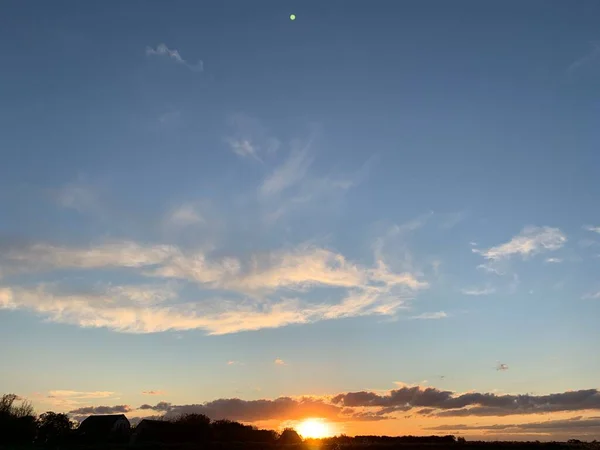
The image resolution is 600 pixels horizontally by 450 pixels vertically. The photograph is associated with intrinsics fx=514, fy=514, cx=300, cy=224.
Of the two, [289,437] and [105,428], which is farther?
[105,428]

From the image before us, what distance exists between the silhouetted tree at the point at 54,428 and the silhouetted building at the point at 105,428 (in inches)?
158

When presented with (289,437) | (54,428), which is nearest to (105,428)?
(54,428)

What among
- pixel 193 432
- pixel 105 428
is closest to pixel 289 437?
pixel 193 432

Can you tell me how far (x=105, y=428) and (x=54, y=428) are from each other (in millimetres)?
14467

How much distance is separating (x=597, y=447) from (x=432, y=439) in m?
63.6

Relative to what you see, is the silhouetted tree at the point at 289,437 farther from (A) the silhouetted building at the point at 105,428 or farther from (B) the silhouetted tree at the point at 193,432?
(A) the silhouetted building at the point at 105,428

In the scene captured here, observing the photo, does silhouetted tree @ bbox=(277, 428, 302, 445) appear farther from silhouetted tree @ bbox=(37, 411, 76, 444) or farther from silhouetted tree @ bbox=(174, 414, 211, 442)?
silhouetted tree @ bbox=(37, 411, 76, 444)

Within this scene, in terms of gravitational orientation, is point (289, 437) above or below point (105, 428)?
below

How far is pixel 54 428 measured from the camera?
13800 cm

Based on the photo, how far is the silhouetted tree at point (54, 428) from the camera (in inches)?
5151


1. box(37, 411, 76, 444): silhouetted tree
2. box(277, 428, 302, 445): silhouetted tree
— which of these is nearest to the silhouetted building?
box(37, 411, 76, 444): silhouetted tree

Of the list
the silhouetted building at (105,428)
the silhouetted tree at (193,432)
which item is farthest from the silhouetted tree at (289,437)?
the silhouetted building at (105,428)

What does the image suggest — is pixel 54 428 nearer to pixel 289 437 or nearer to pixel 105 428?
pixel 105 428

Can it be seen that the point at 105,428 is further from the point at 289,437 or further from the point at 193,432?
the point at 289,437
